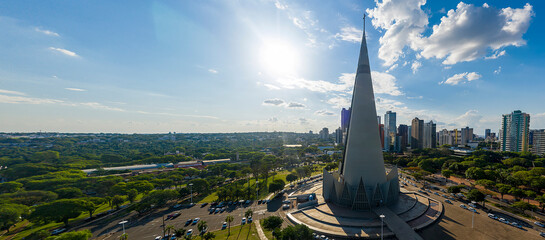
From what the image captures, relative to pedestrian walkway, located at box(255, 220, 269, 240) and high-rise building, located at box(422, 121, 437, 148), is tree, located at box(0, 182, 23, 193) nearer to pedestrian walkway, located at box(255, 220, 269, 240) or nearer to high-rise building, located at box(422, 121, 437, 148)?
pedestrian walkway, located at box(255, 220, 269, 240)

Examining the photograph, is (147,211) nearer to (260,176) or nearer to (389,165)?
(260,176)

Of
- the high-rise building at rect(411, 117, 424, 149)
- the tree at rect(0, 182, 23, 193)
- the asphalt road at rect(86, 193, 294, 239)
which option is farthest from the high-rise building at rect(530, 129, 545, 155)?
the tree at rect(0, 182, 23, 193)

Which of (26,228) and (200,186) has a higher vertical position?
(200,186)

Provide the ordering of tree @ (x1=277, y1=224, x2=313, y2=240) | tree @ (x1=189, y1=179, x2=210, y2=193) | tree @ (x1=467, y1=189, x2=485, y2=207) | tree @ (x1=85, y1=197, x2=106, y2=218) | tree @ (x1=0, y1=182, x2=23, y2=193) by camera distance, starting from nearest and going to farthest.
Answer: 1. tree @ (x1=277, y1=224, x2=313, y2=240)
2. tree @ (x1=467, y1=189, x2=485, y2=207)
3. tree @ (x1=85, y1=197, x2=106, y2=218)
4. tree @ (x1=0, y1=182, x2=23, y2=193)
5. tree @ (x1=189, y1=179, x2=210, y2=193)

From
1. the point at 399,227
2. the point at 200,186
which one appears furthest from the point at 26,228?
the point at 399,227

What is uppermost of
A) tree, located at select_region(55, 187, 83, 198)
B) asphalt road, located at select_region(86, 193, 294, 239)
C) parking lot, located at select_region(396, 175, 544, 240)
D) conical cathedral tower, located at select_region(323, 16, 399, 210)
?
conical cathedral tower, located at select_region(323, 16, 399, 210)

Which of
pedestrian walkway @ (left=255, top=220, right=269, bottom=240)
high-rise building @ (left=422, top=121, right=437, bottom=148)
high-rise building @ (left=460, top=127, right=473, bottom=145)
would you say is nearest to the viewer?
pedestrian walkway @ (left=255, top=220, right=269, bottom=240)

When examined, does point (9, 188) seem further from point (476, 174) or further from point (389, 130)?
point (389, 130)
